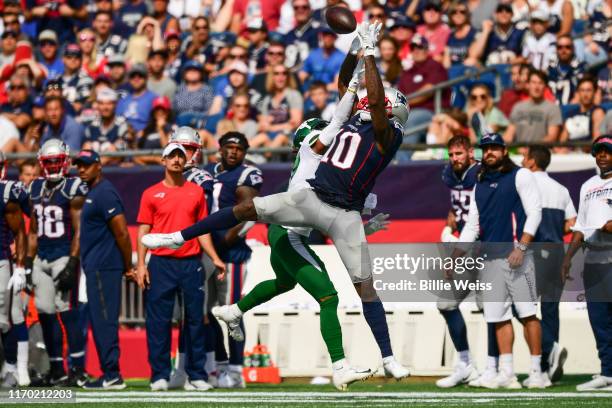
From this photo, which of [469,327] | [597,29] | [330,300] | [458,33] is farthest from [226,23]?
[330,300]

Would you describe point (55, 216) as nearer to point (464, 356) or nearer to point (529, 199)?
point (464, 356)

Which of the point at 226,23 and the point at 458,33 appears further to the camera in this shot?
the point at 226,23

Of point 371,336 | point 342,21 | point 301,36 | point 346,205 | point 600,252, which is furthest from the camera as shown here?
point 301,36

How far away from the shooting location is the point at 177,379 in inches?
439

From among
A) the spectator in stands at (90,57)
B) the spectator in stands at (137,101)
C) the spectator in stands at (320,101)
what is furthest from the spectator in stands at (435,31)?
the spectator in stands at (90,57)

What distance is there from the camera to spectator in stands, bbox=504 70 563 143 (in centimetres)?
1380

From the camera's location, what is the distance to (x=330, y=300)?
8.83 meters

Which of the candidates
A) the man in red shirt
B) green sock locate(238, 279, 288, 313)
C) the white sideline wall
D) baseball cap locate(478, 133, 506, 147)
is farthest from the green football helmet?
the white sideline wall

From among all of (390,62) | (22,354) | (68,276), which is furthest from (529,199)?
(390,62)

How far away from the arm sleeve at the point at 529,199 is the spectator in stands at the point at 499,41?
199 inches

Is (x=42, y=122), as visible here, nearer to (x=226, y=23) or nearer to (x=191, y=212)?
(x=226, y=23)

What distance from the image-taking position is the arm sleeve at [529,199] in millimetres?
10688

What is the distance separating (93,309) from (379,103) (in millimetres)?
3698

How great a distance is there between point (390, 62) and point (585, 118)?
260 centimetres
